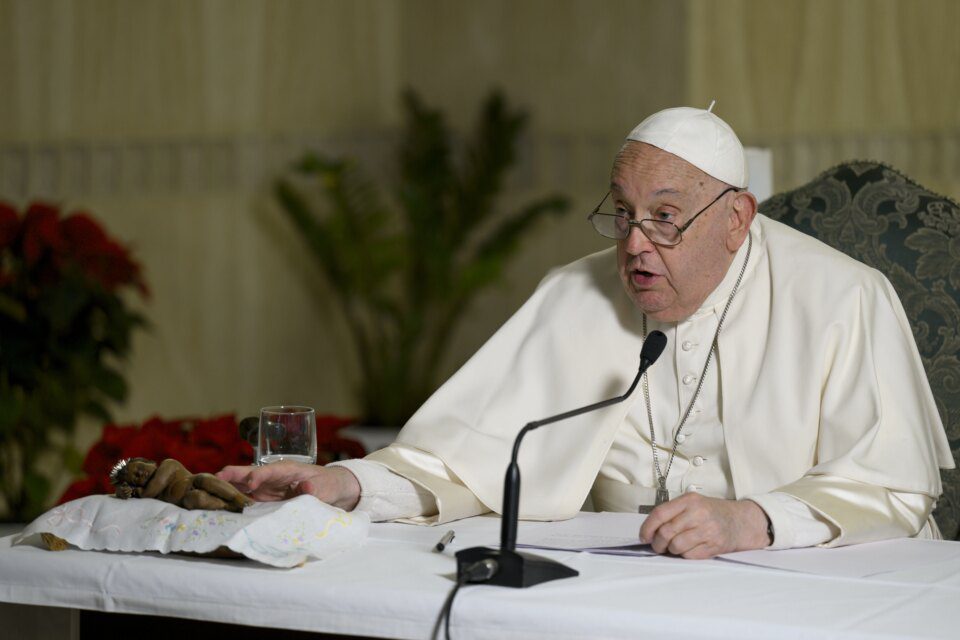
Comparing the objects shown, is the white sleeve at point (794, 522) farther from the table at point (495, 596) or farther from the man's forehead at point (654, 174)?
the man's forehead at point (654, 174)

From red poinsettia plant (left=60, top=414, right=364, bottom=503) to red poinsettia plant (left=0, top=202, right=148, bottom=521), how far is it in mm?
2288

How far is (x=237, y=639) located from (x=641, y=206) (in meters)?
1.25

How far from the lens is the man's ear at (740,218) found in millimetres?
2838

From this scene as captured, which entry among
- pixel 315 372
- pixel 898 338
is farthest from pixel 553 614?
pixel 315 372

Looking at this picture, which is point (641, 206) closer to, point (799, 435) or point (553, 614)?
point (799, 435)

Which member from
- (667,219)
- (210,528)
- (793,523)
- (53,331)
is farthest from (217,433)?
(53,331)

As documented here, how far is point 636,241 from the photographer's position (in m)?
2.69

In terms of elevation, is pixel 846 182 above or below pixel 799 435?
above

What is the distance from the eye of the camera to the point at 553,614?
180cm

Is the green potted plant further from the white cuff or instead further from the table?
the table

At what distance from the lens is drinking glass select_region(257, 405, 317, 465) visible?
8.45ft

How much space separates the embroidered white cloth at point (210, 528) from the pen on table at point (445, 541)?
0.45ft

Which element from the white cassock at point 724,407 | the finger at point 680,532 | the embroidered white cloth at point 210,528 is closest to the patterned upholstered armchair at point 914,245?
the white cassock at point 724,407

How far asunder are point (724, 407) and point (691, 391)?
155 millimetres
